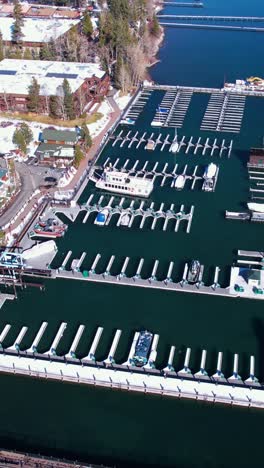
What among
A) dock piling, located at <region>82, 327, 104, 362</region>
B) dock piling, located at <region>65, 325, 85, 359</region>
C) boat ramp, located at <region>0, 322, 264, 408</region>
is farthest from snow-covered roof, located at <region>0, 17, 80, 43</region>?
boat ramp, located at <region>0, 322, 264, 408</region>

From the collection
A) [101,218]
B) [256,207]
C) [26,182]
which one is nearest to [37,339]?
[101,218]

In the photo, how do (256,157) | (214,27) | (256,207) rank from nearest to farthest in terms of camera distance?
(256,207) < (256,157) < (214,27)

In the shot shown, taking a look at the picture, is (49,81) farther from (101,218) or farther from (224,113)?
(101,218)

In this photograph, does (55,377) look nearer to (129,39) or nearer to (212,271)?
(212,271)

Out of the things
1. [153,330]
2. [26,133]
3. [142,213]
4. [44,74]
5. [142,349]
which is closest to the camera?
[142,349]

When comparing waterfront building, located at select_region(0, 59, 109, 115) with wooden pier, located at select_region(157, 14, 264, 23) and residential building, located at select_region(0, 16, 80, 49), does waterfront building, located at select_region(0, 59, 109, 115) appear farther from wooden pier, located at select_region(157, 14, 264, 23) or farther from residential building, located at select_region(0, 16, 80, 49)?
wooden pier, located at select_region(157, 14, 264, 23)

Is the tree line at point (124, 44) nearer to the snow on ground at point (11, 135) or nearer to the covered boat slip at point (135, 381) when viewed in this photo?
the snow on ground at point (11, 135)

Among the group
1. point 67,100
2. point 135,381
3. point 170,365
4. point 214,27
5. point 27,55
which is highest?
point 27,55

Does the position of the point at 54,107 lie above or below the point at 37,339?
above
